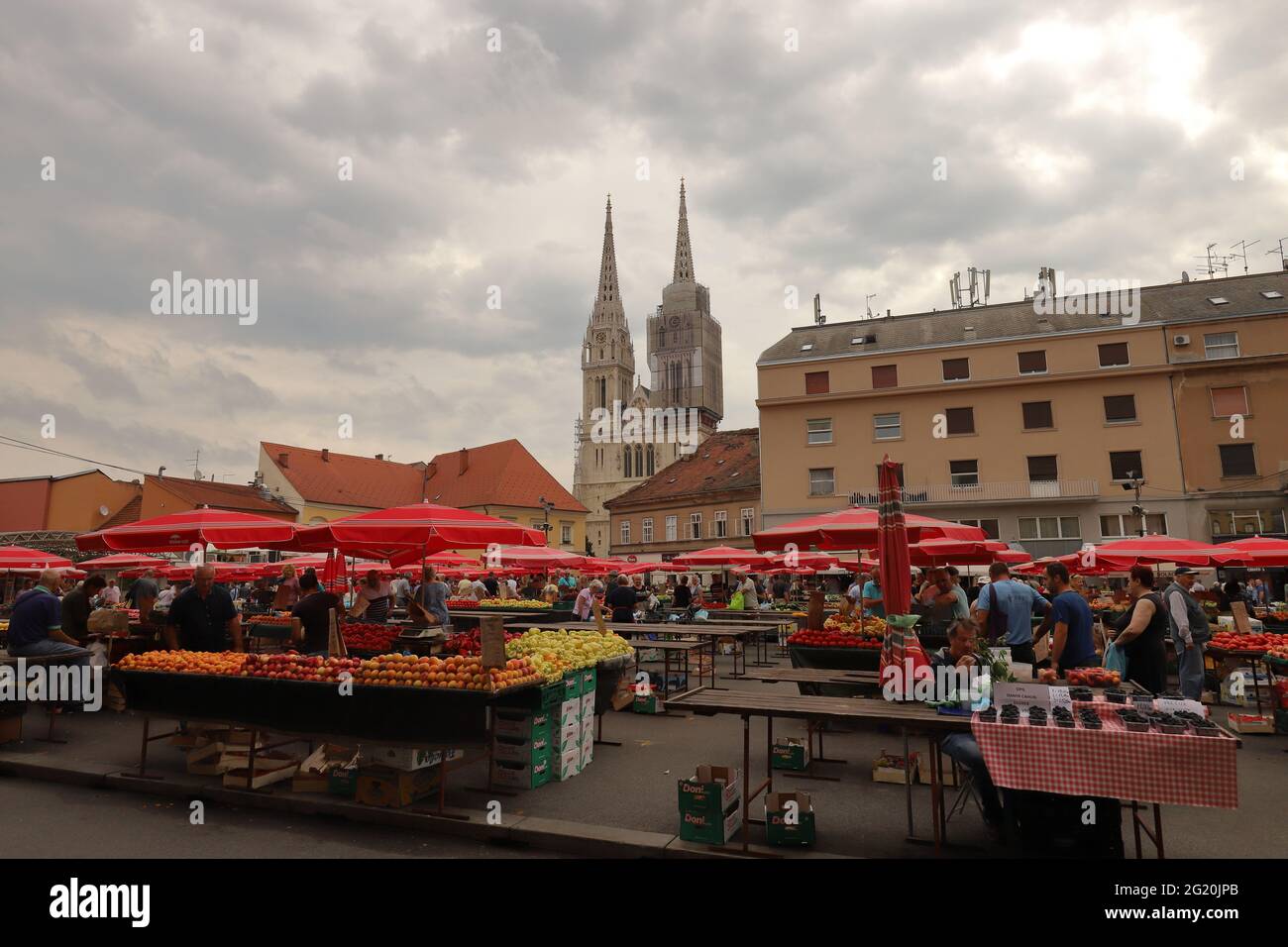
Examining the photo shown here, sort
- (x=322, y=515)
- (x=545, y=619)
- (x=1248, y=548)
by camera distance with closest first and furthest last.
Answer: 1. (x=1248, y=548)
2. (x=545, y=619)
3. (x=322, y=515)

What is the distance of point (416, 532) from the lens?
9555 millimetres

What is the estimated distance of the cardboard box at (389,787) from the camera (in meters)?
6.41

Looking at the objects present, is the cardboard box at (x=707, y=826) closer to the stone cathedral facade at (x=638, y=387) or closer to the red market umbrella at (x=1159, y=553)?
the red market umbrella at (x=1159, y=553)

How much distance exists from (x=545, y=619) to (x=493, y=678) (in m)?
11.1

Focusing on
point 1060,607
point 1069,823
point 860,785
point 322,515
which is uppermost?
point 322,515

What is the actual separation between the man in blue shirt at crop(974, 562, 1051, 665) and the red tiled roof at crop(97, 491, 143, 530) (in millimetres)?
66033

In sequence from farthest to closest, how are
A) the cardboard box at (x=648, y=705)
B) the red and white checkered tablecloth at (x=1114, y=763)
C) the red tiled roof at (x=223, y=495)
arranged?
the red tiled roof at (x=223, y=495) → the cardboard box at (x=648, y=705) → the red and white checkered tablecloth at (x=1114, y=763)

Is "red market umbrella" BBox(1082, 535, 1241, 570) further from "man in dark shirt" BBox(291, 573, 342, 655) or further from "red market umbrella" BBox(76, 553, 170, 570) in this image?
"red market umbrella" BBox(76, 553, 170, 570)

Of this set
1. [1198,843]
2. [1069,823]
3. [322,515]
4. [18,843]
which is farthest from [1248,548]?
[322,515]

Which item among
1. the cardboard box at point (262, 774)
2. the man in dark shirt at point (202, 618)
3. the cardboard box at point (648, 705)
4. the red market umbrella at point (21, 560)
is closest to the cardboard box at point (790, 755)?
the cardboard box at point (648, 705)

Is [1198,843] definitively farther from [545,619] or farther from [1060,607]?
[545,619]

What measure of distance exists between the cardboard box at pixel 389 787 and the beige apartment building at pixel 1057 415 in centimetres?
3542
